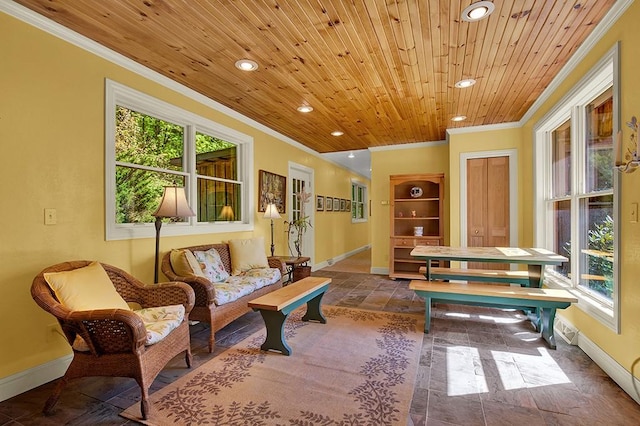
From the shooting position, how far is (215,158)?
403 cm

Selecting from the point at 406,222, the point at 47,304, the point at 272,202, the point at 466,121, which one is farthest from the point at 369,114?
the point at 47,304

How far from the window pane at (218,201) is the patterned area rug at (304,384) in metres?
1.67

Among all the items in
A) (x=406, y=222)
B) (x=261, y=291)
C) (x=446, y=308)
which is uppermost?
(x=406, y=222)

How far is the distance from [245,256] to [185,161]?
132cm

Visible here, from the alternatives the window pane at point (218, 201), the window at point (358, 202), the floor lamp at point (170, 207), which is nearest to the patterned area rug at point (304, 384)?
the floor lamp at point (170, 207)

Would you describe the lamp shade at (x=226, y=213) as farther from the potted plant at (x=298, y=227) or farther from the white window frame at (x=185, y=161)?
the potted plant at (x=298, y=227)

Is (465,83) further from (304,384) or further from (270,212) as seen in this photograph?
(304,384)

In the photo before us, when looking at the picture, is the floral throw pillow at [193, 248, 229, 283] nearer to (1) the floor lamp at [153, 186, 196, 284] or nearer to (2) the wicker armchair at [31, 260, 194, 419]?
(1) the floor lamp at [153, 186, 196, 284]

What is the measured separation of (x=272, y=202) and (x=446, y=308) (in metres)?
2.95

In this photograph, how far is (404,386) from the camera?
6.98 feet

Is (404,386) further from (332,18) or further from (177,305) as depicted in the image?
(332,18)

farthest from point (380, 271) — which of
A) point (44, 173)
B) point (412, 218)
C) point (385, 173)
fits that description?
point (44, 173)

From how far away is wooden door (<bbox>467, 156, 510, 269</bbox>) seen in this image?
4.83 m

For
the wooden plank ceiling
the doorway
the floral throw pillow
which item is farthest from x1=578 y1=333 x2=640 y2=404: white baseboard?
the floral throw pillow
